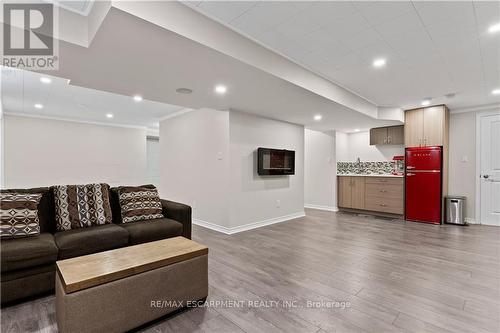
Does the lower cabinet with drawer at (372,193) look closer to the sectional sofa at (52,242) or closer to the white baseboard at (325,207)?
the white baseboard at (325,207)

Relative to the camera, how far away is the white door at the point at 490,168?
4.86 meters

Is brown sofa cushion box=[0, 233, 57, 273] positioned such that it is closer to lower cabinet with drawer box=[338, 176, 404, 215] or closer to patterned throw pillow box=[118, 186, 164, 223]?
patterned throw pillow box=[118, 186, 164, 223]

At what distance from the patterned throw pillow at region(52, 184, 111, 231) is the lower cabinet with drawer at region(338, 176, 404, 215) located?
17.8ft

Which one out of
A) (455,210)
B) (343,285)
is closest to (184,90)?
(343,285)

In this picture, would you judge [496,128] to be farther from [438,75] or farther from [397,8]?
[397,8]

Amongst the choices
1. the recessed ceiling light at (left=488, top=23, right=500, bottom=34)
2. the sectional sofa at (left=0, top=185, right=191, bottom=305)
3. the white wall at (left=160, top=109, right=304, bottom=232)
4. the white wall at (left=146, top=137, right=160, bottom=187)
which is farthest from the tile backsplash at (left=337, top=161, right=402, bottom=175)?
the white wall at (left=146, top=137, right=160, bottom=187)

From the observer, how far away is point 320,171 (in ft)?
22.7

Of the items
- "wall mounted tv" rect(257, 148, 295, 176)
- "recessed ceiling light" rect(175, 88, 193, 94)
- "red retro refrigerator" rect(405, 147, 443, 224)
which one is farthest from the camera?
"red retro refrigerator" rect(405, 147, 443, 224)

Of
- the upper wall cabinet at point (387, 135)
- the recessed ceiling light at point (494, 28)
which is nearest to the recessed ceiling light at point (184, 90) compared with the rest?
the recessed ceiling light at point (494, 28)

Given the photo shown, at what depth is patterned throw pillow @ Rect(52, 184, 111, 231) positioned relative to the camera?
2658mm

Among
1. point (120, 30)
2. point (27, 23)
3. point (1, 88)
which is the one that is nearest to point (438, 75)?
point (120, 30)

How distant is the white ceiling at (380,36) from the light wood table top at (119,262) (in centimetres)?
205

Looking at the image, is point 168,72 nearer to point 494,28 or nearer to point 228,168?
point 228,168

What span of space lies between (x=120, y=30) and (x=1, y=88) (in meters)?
3.99
